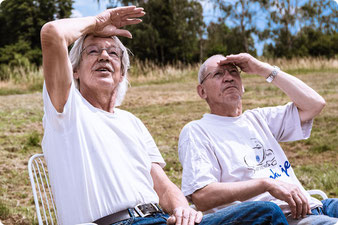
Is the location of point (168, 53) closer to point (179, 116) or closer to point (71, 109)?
point (179, 116)

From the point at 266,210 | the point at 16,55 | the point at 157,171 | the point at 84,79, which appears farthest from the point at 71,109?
the point at 16,55

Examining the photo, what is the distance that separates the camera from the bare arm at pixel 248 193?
176 cm

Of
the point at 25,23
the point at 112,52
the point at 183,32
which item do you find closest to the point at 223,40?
the point at 183,32

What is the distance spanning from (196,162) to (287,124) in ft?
2.26

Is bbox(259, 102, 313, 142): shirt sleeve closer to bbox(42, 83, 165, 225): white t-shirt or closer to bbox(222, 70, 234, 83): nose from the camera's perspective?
bbox(222, 70, 234, 83): nose

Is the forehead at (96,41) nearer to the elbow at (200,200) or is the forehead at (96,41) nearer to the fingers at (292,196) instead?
the elbow at (200,200)

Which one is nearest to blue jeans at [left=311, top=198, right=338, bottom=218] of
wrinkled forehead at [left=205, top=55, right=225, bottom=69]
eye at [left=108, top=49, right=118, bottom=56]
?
wrinkled forehead at [left=205, top=55, right=225, bottom=69]

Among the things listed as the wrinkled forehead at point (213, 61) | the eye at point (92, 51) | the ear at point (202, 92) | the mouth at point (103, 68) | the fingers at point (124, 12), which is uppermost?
the fingers at point (124, 12)

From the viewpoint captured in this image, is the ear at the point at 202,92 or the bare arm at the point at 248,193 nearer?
the bare arm at the point at 248,193

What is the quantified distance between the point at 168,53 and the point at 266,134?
8.55 meters

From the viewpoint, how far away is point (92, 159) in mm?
1563

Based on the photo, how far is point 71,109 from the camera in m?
1.56

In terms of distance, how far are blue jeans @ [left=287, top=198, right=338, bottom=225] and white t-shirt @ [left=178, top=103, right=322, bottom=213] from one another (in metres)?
0.05

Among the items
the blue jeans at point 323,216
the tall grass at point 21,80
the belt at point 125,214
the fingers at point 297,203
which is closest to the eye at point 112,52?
the belt at point 125,214
